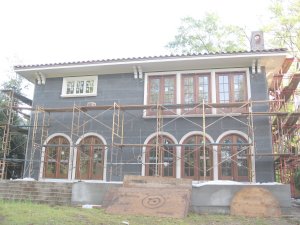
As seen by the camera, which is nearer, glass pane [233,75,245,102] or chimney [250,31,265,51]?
glass pane [233,75,245,102]

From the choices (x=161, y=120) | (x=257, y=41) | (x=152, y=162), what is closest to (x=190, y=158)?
(x=152, y=162)

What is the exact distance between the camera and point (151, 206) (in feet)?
32.0

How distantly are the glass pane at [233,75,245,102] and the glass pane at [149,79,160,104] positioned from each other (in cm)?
321

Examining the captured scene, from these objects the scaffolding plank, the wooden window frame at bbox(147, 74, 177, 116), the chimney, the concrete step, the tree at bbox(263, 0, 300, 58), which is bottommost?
the concrete step

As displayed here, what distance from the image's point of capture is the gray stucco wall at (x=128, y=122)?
43.7 ft

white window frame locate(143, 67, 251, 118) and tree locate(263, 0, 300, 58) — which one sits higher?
tree locate(263, 0, 300, 58)

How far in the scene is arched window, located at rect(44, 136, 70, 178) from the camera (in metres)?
14.8

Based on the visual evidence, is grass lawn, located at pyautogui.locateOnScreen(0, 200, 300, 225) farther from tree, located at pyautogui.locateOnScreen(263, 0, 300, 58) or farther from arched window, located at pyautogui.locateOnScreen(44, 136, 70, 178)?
tree, located at pyautogui.locateOnScreen(263, 0, 300, 58)

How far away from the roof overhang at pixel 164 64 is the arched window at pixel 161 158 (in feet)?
10.1

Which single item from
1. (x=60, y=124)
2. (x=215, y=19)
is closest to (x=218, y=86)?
(x=60, y=124)

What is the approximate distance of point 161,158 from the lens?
44.9ft

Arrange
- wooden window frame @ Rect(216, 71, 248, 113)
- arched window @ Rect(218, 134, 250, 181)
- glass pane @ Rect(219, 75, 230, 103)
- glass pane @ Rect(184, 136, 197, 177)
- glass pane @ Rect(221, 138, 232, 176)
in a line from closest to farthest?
arched window @ Rect(218, 134, 250, 181)
glass pane @ Rect(221, 138, 232, 176)
glass pane @ Rect(184, 136, 197, 177)
wooden window frame @ Rect(216, 71, 248, 113)
glass pane @ Rect(219, 75, 230, 103)

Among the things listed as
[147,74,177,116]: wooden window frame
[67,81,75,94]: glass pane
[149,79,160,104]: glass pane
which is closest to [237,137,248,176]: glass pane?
[147,74,177,116]: wooden window frame

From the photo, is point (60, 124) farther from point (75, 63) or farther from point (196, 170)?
point (196, 170)
